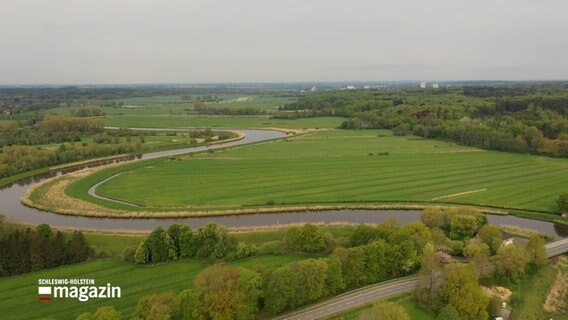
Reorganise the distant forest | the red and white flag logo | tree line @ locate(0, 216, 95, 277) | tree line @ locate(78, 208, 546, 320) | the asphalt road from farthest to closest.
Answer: the distant forest → tree line @ locate(0, 216, 95, 277) → the red and white flag logo → the asphalt road → tree line @ locate(78, 208, 546, 320)

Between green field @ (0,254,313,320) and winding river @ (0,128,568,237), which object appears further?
winding river @ (0,128,568,237)

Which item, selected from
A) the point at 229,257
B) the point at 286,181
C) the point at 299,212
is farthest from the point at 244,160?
the point at 229,257

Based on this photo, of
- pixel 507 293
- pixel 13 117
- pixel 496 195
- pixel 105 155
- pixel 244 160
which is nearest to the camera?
pixel 507 293

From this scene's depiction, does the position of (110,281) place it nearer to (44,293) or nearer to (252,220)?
(44,293)

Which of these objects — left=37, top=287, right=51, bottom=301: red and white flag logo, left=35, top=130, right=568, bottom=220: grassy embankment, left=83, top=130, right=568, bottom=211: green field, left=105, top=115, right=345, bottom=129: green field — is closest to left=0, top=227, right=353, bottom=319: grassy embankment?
left=37, top=287, right=51, bottom=301: red and white flag logo

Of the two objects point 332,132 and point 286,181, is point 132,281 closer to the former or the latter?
point 286,181

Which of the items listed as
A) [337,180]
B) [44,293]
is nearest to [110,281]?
[44,293]

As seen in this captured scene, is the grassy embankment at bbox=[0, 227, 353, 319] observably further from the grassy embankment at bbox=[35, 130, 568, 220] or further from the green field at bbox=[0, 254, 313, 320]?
the grassy embankment at bbox=[35, 130, 568, 220]
